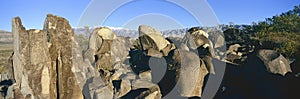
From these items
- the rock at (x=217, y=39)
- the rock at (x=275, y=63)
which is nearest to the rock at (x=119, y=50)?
the rock at (x=217, y=39)

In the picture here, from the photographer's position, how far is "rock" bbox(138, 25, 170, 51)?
2320cm

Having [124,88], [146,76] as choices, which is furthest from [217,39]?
[124,88]

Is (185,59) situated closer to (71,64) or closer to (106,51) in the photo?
(71,64)

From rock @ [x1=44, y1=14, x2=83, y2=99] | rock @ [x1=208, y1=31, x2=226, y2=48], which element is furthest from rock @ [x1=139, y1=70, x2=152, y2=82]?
rock @ [x1=208, y1=31, x2=226, y2=48]

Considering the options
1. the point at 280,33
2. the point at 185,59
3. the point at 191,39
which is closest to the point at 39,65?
the point at 185,59

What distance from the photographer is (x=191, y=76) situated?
46.0 ft

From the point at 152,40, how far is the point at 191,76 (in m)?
10.0

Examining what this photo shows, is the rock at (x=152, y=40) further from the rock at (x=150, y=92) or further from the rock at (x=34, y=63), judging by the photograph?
the rock at (x=34, y=63)

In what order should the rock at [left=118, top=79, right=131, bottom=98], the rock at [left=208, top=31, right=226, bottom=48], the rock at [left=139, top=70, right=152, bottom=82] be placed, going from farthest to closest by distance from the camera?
the rock at [left=208, top=31, right=226, bottom=48] → the rock at [left=139, top=70, right=152, bottom=82] → the rock at [left=118, top=79, right=131, bottom=98]

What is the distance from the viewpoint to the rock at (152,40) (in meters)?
23.2

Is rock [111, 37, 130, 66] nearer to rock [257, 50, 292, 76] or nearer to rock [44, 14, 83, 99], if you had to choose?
rock [257, 50, 292, 76]

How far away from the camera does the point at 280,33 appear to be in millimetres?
30812

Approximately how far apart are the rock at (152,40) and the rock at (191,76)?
24.2 ft

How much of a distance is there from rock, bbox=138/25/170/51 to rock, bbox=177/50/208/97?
24.2ft
